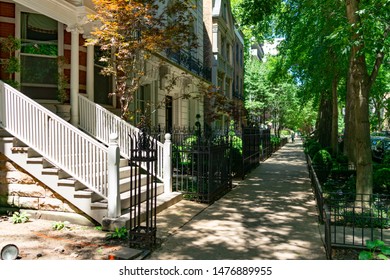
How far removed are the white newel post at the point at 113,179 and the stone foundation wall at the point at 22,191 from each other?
1.25 m

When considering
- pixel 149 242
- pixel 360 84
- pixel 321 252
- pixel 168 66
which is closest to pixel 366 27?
pixel 360 84

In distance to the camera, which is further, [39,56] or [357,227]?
[39,56]

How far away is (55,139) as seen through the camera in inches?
291

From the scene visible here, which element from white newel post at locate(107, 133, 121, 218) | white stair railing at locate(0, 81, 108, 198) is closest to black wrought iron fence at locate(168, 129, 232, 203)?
white stair railing at locate(0, 81, 108, 198)

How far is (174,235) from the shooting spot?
659cm

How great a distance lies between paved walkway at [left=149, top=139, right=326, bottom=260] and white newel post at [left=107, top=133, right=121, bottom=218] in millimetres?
928

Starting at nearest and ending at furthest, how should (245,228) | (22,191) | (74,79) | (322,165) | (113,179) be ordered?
(113,179) → (245,228) → (22,191) → (74,79) → (322,165)

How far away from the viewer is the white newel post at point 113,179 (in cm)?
668

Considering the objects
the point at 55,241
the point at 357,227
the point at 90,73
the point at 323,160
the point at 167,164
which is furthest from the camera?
the point at 323,160

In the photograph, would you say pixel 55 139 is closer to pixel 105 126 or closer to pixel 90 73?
pixel 105 126

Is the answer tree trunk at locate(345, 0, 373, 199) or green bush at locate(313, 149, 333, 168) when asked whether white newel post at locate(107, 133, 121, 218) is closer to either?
tree trunk at locate(345, 0, 373, 199)

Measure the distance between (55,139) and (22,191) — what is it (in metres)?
1.30

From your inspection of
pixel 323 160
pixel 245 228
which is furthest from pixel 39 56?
pixel 323 160

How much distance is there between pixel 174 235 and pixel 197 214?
5.86 ft
